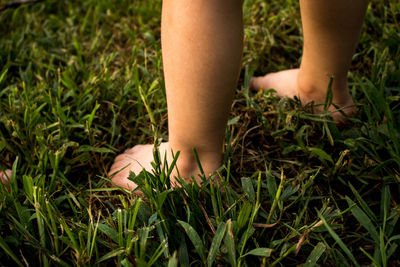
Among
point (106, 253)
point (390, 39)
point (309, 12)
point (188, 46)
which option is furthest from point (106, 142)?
point (390, 39)

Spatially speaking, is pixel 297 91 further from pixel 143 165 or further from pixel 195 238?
pixel 195 238

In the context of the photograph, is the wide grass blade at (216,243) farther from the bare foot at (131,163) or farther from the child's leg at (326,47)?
the child's leg at (326,47)

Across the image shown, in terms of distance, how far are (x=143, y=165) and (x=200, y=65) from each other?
0.41m

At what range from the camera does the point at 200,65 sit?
85 cm

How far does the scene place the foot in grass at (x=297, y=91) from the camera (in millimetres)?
1256

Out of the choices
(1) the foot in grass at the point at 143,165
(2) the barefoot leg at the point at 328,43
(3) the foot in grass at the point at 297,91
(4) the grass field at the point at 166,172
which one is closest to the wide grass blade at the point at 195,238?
(4) the grass field at the point at 166,172

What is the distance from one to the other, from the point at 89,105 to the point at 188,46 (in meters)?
0.64

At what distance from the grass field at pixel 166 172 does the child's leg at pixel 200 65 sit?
0.36ft

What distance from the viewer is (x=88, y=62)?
1.66 meters

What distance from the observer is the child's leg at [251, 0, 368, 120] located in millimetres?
1065

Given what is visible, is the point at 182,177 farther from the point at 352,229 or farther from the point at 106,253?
the point at 352,229

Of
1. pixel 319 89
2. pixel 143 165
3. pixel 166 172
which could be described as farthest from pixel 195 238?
pixel 319 89

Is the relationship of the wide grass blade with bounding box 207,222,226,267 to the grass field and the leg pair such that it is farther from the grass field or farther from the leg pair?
the leg pair

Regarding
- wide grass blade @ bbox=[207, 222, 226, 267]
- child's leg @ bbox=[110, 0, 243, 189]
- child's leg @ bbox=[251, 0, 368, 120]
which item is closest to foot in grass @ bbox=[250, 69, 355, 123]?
child's leg @ bbox=[251, 0, 368, 120]
